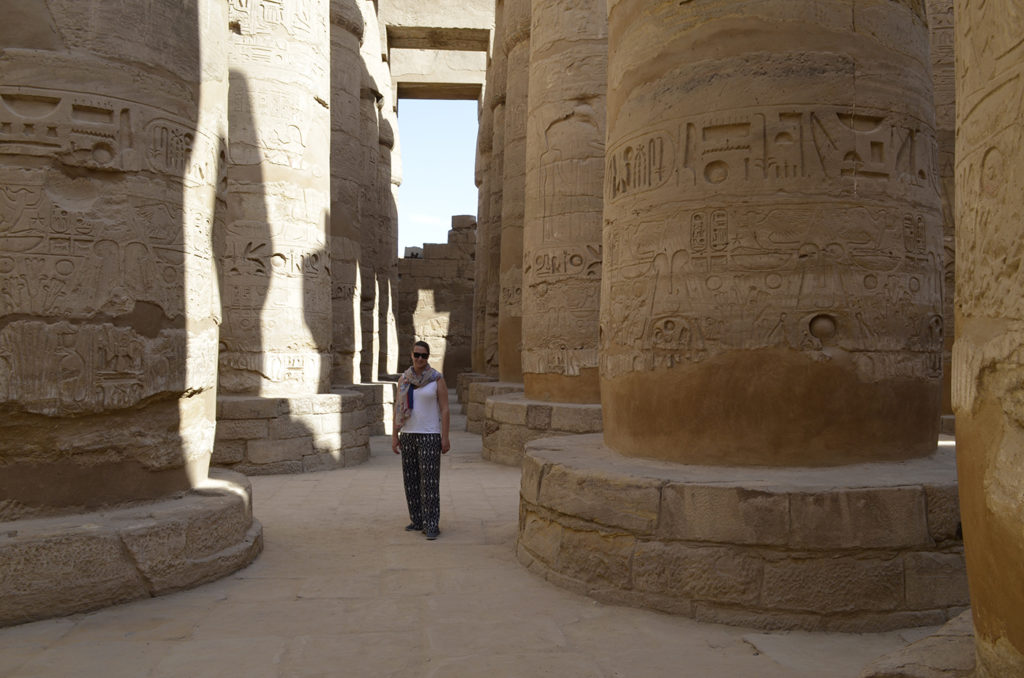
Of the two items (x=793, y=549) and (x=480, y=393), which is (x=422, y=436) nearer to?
(x=793, y=549)

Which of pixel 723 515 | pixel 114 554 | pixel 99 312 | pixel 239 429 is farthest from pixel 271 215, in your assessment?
pixel 723 515

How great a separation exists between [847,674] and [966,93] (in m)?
2.18

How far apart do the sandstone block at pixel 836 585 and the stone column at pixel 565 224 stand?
198 inches

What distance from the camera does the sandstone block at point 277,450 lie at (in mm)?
8438

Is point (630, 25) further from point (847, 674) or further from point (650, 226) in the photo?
point (847, 674)

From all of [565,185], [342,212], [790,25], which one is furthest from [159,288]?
[342,212]

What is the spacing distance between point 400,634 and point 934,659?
2219 millimetres

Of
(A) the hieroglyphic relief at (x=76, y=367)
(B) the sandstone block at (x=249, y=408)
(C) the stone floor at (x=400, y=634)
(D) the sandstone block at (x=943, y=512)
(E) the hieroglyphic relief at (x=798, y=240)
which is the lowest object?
(C) the stone floor at (x=400, y=634)

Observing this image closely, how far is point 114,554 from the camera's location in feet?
13.0

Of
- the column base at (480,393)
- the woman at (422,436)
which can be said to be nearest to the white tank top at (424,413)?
the woman at (422,436)

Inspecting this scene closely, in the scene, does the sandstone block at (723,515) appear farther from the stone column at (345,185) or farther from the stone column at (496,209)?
the stone column at (496,209)

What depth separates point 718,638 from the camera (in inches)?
140

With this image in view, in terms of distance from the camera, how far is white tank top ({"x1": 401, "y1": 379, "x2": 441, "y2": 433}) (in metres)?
5.65

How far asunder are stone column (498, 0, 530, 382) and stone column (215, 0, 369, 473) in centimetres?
302
